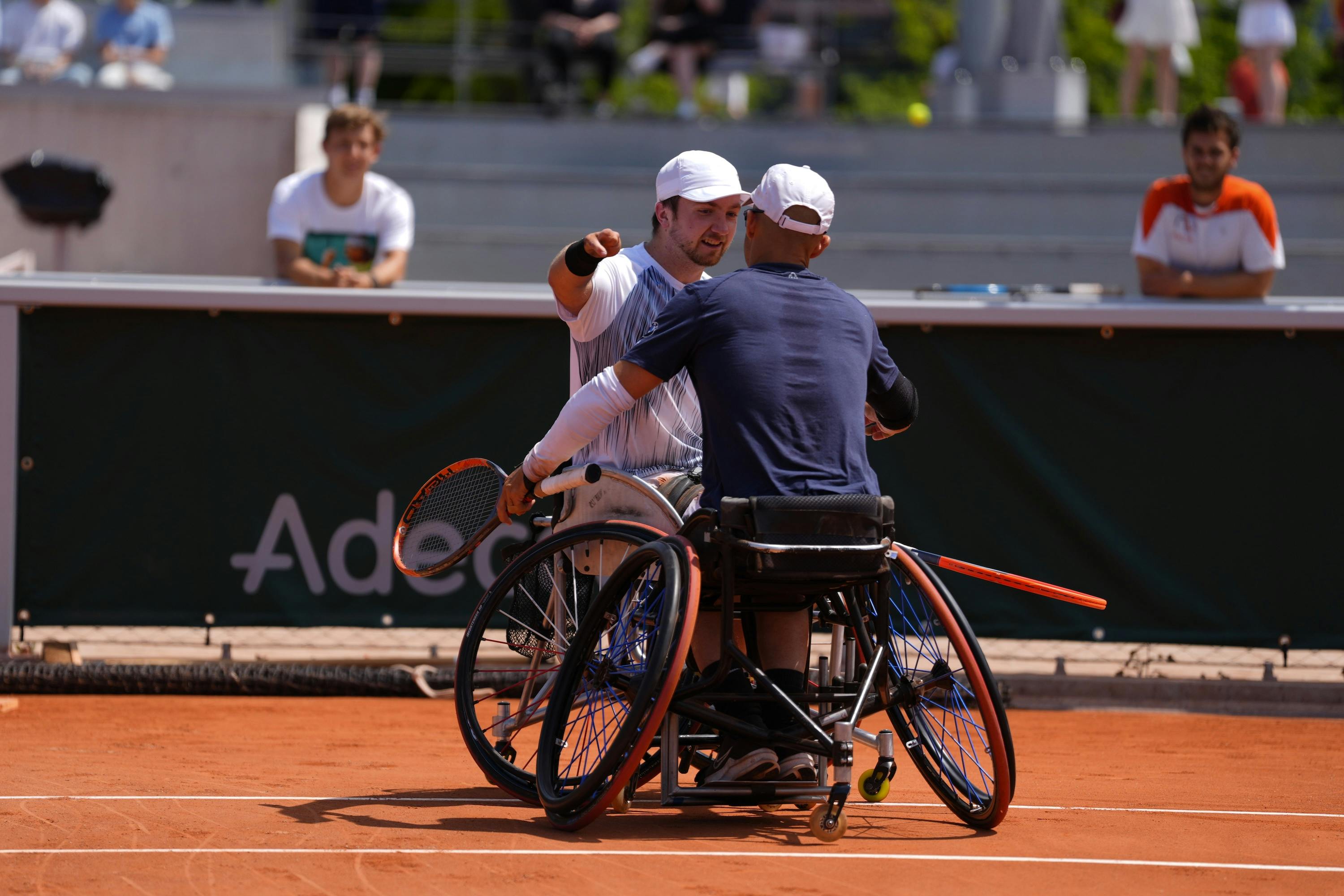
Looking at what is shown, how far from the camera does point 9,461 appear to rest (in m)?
7.93

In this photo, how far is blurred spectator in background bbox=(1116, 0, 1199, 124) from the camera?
561 inches

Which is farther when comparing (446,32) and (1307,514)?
(446,32)

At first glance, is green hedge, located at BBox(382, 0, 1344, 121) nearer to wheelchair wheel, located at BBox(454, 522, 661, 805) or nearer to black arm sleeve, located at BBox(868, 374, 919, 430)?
black arm sleeve, located at BBox(868, 374, 919, 430)

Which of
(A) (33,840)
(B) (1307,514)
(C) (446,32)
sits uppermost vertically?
(C) (446,32)

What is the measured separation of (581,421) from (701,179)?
0.86m

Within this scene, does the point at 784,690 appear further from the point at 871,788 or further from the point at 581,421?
the point at 581,421

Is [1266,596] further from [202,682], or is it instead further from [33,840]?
[33,840]

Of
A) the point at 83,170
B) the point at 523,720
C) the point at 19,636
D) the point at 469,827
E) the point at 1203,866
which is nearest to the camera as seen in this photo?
the point at 1203,866

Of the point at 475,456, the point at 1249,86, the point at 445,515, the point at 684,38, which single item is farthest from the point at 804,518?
the point at 1249,86

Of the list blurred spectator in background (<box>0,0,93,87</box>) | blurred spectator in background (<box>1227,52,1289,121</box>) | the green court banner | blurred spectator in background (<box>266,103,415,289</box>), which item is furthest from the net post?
blurred spectator in background (<box>1227,52,1289,121</box>)

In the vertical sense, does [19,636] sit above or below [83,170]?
below

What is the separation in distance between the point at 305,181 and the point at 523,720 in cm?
475

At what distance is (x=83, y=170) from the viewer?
11680 millimetres

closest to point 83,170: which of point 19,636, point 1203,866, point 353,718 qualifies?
point 19,636
